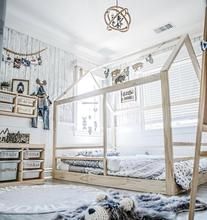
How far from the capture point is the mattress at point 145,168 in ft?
6.63

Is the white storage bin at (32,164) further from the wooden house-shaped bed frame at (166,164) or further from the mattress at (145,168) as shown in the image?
the mattress at (145,168)

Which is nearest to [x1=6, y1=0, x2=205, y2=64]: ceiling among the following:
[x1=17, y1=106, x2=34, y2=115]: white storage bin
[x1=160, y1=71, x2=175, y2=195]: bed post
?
[x1=17, y1=106, x2=34, y2=115]: white storage bin

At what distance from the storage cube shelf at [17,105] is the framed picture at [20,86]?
134mm

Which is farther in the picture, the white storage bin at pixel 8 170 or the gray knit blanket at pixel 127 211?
the white storage bin at pixel 8 170

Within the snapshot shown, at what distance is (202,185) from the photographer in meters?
2.41

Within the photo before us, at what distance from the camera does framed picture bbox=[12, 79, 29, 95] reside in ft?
10.8

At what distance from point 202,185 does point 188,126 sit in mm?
1339

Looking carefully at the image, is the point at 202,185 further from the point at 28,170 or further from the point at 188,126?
the point at 28,170

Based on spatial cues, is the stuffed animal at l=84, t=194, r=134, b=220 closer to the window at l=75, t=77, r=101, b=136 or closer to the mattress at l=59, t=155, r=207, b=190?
the mattress at l=59, t=155, r=207, b=190

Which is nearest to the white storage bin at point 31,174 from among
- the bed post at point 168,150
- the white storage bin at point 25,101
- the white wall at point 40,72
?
the white wall at point 40,72

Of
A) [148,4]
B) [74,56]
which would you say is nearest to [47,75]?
[74,56]

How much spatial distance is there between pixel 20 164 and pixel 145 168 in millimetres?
1523

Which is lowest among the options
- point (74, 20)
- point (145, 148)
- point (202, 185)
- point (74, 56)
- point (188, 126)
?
point (202, 185)

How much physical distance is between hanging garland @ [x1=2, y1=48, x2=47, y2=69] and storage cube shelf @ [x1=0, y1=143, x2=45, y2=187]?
4.27ft
